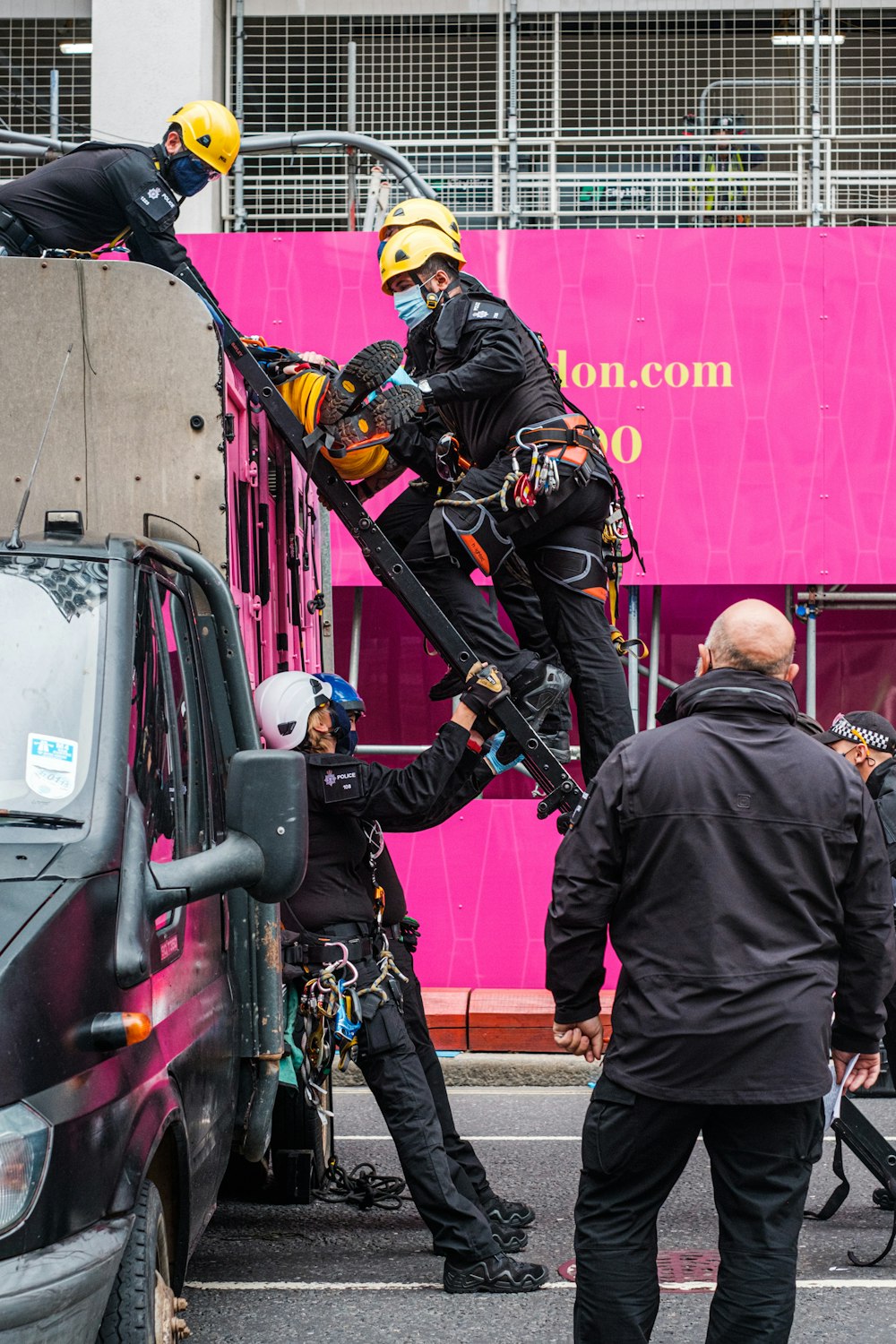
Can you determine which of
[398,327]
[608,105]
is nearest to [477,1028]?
[398,327]

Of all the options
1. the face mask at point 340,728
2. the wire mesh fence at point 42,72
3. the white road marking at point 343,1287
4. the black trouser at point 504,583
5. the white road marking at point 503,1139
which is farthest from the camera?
the wire mesh fence at point 42,72

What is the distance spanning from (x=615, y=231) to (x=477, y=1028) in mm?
5242

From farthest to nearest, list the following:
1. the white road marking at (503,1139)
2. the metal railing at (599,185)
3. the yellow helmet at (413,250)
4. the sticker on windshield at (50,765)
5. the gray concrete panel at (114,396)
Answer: the metal railing at (599,185) < the white road marking at (503,1139) < the yellow helmet at (413,250) < the gray concrete panel at (114,396) < the sticker on windshield at (50,765)

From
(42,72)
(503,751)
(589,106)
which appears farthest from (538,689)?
(42,72)

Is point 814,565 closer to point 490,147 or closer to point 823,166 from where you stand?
point 823,166

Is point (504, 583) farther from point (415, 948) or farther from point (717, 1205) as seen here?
point (717, 1205)

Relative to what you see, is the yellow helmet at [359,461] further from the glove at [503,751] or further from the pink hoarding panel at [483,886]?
the pink hoarding panel at [483,886]

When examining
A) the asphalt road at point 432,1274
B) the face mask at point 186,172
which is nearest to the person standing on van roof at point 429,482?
the face mask at point 186,172

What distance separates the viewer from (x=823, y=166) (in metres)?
13.5

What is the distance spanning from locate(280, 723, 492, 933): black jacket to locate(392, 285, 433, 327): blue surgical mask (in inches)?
69.2

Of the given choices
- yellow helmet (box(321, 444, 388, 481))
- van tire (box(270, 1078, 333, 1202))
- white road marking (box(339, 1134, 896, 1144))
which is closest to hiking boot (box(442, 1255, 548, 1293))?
van tire (box(270, 1078, 333, 1202))

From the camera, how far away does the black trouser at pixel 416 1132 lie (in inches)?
205

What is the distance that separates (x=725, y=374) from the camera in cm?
1088

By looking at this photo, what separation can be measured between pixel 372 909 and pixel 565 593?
1.36 meters
